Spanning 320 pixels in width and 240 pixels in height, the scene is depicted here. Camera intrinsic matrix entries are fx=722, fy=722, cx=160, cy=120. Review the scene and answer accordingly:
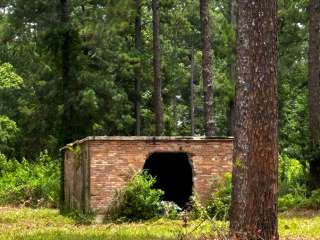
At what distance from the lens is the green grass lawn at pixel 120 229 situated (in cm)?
1448

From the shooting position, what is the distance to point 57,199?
30.7 metres

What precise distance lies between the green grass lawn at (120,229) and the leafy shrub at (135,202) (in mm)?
729

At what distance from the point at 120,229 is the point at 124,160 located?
5005mm

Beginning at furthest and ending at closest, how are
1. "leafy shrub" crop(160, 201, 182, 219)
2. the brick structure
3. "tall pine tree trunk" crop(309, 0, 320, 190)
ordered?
"tall pine tree trunk" crop(309, 0, 320, 190), the brick structure, "leafy shrub" crop(160, 201, 182, 219)

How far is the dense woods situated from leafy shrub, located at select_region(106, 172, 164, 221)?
2.73 meters

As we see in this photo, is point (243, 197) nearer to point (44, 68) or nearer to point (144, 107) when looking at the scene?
point (44, 68)

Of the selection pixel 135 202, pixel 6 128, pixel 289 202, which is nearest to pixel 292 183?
pixel 289 202

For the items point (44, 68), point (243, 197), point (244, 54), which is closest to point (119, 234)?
point (243, 197)

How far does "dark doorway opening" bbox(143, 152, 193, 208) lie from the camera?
3005 centimetres

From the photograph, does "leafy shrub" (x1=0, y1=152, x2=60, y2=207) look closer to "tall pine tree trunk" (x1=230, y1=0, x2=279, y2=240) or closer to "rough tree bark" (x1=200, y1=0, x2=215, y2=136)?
"rough tree bark" (x1=200, y1=0, x2=215, y2=136)

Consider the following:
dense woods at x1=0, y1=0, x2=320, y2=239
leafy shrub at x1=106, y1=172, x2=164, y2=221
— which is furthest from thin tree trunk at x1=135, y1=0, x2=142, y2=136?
A: leafy shrub at x1=106, y1=172, x2=164, y2=221

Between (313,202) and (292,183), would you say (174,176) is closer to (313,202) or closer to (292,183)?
(292,183)

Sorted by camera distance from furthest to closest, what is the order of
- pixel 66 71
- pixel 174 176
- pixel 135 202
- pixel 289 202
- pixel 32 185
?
pixel 32 185 → pixel 66 71 → pixel 174 176 → pixel 289 202 → pixel 135 202

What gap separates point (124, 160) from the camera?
21.9 metres
